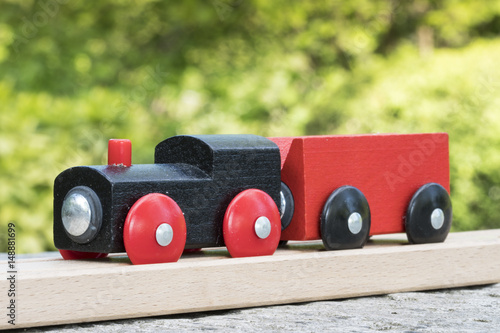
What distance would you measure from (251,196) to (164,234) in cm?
22

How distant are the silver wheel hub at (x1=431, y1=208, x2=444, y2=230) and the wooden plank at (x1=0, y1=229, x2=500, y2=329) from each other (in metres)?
0.05

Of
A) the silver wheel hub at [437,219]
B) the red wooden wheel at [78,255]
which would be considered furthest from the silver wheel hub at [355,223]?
the red wooden wheel at [78,255]

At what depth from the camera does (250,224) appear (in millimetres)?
1490

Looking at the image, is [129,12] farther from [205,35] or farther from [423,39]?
[423,39]

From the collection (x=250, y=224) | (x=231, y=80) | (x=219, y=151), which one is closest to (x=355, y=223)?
(x=250, y=224)

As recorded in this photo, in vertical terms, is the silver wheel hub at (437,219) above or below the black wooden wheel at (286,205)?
below

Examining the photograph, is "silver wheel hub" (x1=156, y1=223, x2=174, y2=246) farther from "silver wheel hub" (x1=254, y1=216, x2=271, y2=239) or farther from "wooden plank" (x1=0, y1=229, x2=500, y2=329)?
"silver wheel hub" (x1=254, y1=216, x2=271, y2=239)

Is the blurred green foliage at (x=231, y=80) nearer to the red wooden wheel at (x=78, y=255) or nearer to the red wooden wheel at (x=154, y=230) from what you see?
the red wooden wheel at (x=78, y=255)

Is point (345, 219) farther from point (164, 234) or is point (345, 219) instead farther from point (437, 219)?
point (164, 234)

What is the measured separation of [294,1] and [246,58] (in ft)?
2.05

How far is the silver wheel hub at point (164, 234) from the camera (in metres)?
1.37

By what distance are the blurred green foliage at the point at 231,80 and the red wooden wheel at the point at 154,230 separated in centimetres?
220

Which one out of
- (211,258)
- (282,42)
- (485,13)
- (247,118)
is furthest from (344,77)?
(211,258)

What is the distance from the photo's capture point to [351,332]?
1257 millimetres
